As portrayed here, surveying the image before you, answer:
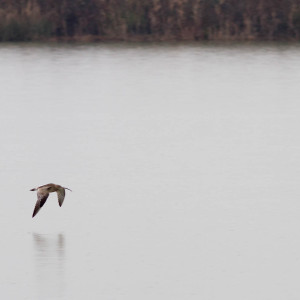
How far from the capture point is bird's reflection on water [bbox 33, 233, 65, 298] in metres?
4.72

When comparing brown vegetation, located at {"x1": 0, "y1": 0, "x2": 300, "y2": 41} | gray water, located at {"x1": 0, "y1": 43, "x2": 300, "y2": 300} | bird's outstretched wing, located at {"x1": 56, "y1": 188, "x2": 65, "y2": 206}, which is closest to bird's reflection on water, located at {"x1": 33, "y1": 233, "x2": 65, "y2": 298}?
gray water, located at {"x1": 0, "y1": 43, "x2": 300, "y2": 300}

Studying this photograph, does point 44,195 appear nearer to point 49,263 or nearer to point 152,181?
point 49,263

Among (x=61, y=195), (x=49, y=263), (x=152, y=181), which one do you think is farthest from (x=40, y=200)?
(x=152, y=181)

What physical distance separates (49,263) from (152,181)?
1.71 metres

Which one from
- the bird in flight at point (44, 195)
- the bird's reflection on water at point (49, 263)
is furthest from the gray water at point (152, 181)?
the bird in flight at point (44, 195)

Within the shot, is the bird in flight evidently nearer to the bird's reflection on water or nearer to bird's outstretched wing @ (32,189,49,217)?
bird's outstretched wing @ (32,189,49,217)

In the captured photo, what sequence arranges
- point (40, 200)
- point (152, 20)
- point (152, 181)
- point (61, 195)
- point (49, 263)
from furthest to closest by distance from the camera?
point (152, 20) < point (152, 181) < point (61, 195) < point (40, 200) < point (49, 263)

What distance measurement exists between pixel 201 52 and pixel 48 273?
28.8 ft

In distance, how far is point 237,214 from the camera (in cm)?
592

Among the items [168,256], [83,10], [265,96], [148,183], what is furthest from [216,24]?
[168,256]

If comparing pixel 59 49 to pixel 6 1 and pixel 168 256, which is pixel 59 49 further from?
pixel 168 256

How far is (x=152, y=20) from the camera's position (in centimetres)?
1479

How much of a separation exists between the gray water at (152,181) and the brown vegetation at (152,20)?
2439 mm

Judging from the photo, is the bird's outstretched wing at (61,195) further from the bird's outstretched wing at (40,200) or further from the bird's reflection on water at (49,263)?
the bird's reflection on water at (49,263)
